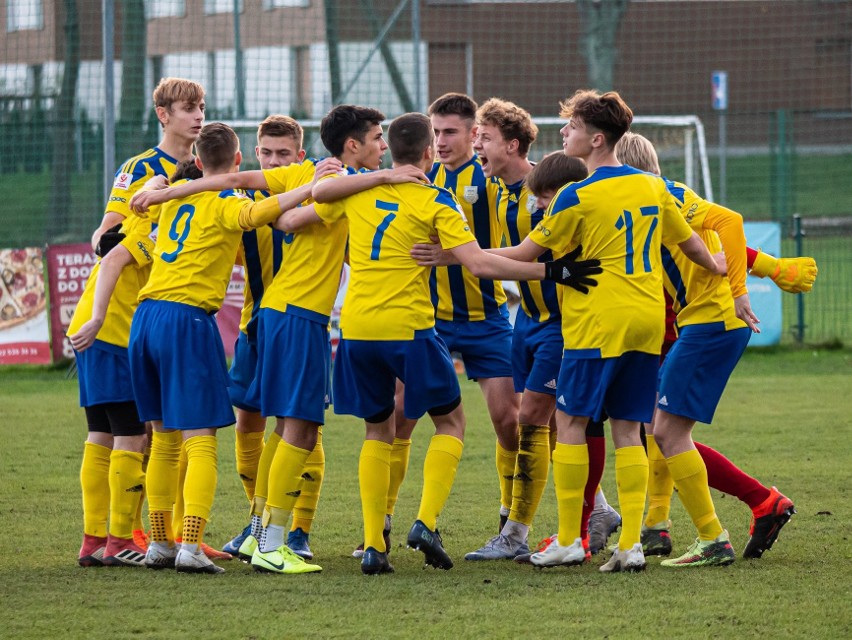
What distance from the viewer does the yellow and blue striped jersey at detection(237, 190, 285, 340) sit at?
5.75m

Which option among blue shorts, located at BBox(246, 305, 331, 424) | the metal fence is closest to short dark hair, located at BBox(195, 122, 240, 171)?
blue shorts, located at BBox(246, 305, 331, 424)

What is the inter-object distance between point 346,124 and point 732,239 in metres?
1.76

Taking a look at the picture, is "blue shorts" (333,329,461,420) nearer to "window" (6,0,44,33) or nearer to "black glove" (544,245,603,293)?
"black glove" (544,245,603,293)

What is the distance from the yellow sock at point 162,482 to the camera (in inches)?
208

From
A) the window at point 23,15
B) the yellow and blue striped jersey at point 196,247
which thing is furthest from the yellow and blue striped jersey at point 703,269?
the window at point 23,15

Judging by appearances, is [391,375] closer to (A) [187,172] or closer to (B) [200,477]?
(B) [200,477]

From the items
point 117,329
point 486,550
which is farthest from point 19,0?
point 486,550

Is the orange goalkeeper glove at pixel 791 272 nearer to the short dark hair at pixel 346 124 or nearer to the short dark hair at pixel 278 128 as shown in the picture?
the short dark hair at pixel 346 124

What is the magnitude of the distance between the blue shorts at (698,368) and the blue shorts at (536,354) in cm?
47

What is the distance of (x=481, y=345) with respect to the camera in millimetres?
5961

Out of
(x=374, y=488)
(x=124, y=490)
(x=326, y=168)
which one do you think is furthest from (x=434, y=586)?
(x=326, y=168)

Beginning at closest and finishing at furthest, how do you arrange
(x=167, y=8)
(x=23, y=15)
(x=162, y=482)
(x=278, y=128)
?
(x=162, y=482), (x=278, y=128), (x=23, y=15), (x=167, y=8)

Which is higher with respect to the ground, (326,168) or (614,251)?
(326,168)

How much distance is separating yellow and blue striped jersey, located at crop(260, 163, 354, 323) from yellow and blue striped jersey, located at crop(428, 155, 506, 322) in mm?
740
